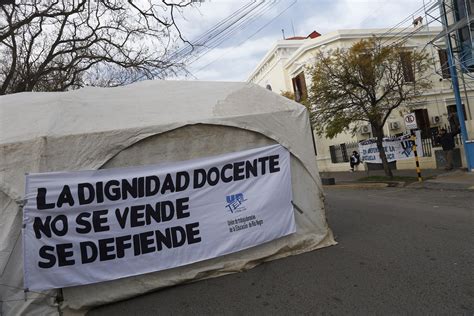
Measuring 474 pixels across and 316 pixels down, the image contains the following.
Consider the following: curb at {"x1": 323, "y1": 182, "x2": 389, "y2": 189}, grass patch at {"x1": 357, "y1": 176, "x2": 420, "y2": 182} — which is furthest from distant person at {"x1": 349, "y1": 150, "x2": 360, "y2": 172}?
grass patch at {"x1": 357, "y1": 176, "x2": 420, "y2": 182}

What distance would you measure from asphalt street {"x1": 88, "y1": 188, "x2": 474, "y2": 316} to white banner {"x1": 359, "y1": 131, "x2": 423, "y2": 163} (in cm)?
1063

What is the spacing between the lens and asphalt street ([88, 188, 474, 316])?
4.31 metres

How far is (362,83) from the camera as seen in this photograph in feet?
54.0

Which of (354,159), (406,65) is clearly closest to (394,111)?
(354,159)

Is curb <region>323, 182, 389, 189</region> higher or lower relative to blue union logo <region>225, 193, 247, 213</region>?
lower

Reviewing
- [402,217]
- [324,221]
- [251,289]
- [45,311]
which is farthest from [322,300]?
[402,217]

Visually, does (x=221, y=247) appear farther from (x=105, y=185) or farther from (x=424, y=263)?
(x=424, y=263)

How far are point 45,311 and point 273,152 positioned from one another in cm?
375

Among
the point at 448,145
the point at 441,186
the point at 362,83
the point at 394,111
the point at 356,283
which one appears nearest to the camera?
the point at 356,283

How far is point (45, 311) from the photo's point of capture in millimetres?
4930

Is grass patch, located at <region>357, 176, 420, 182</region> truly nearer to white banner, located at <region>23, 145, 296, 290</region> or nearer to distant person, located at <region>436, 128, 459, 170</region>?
distant person, located at <region>436, 128, 459, 170</region>

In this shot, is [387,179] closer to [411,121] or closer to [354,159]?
[411,121]

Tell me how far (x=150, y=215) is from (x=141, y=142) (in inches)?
39.1

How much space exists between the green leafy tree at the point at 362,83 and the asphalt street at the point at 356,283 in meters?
9.68
